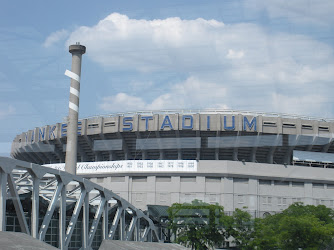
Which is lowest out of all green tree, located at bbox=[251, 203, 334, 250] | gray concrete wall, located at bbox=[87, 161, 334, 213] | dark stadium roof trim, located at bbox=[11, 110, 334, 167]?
green tree, located at bbox=[251, 203, 334, 250]

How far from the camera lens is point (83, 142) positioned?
68000 millimetres

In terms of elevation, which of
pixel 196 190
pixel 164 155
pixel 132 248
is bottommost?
pixel 132 248

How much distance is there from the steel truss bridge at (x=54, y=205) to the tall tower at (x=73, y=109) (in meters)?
13.8

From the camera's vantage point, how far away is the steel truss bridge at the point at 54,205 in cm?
2389

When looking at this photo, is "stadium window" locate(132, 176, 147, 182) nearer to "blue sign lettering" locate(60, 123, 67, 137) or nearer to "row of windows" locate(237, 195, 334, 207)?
"blue sign lettering" locate(60, 123, 67, 137)

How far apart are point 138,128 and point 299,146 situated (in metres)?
21.1

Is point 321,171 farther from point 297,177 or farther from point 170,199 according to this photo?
point 170,199

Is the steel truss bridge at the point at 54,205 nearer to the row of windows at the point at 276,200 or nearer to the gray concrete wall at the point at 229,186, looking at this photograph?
the gray concrete wall at the point at 229,186

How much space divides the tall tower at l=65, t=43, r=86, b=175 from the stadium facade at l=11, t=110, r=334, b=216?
19.3 feet

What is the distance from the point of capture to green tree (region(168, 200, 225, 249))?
47.8m

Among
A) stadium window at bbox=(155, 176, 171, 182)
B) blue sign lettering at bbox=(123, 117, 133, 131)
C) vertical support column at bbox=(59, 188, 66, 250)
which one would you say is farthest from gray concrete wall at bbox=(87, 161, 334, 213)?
vertical support column at bbox=(59, 188, 66, 250)

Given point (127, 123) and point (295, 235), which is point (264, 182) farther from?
point (295, 235)

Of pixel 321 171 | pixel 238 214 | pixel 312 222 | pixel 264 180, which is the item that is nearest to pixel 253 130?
pixel 264 180

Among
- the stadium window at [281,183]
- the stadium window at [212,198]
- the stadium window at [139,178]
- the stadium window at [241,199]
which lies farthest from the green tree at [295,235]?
the stadium window at [139,178]
